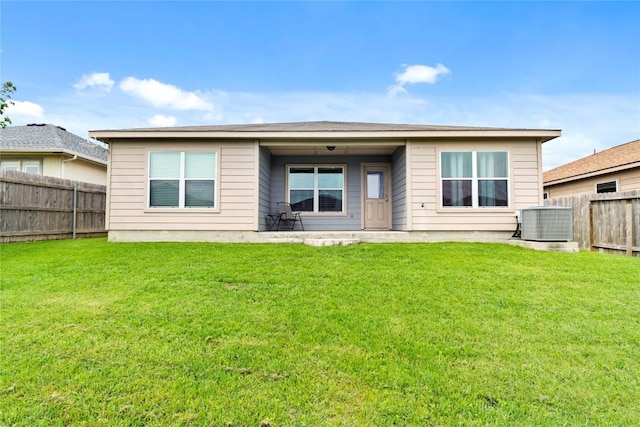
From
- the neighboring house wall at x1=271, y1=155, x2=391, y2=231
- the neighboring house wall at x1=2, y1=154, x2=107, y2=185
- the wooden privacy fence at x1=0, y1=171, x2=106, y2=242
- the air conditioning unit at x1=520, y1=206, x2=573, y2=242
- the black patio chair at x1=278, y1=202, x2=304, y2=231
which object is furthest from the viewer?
the neighboring house wall at x1=2, y1=154, x2=107, y2=185

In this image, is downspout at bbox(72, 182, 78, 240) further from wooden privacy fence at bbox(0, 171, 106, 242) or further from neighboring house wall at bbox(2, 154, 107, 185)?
neighboring house wall at bbox(2, 154, 107, 185)

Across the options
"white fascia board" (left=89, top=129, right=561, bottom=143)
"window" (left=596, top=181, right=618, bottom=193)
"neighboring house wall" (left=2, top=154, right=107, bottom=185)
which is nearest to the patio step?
"white fascia board" (left=89, top=129, right=561, bottom=143)

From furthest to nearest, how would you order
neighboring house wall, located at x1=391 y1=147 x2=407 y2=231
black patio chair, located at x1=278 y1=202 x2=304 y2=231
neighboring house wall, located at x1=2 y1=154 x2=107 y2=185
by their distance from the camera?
neighboring house wall, located at x1=2 y1=154 x2=107 y2=185
black patio chair, located at x1=278 y1=202 x2=304 y2=231
neighboring house wall, located at x1=391 y1=147 x2=407 y2=231

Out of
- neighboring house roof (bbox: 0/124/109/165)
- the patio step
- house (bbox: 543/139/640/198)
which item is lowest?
the patio step

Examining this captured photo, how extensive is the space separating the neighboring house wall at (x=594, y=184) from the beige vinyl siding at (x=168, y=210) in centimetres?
1149

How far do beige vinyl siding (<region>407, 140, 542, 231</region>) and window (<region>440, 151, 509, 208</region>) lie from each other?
12 centimetres

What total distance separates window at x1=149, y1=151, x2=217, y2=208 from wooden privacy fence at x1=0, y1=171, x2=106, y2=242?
3.27 m

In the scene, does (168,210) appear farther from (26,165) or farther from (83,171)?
(26,165)

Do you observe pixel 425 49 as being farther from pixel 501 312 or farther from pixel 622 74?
pixel 501 312

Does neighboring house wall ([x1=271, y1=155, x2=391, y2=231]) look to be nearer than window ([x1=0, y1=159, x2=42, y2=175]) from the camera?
Yes

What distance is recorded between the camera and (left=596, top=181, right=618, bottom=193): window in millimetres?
11222

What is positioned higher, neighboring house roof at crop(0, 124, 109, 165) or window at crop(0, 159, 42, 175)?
neighboring house roof at crop(0, 124, 109, 165)

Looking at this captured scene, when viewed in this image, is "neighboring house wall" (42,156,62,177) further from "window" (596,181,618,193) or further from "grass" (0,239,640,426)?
"window" (596,181,618,193)

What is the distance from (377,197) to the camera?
9758 millimetres
